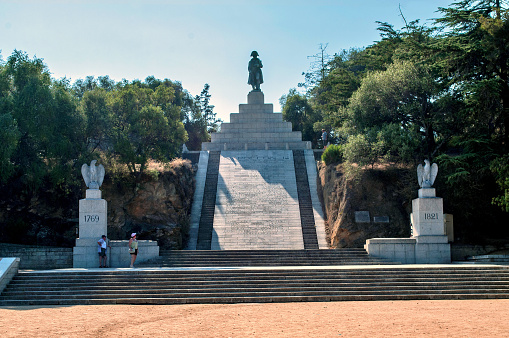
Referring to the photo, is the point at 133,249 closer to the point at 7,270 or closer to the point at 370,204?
the point at 7,270

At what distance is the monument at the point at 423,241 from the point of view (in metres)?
22.1

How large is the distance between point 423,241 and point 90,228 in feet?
44.5

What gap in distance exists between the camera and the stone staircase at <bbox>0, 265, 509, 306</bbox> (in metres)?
15.5

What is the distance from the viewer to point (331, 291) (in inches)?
632

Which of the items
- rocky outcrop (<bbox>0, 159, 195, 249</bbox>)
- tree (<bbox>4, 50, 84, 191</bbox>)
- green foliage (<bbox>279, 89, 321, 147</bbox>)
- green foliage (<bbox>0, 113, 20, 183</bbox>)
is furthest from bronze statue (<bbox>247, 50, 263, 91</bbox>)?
green foliage (<bbox>0, 113, 20, 183</bbox>)

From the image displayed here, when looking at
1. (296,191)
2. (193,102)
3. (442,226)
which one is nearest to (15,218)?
(296,191)

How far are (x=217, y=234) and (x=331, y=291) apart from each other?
452 inches

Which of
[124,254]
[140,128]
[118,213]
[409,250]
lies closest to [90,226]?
[124,254]

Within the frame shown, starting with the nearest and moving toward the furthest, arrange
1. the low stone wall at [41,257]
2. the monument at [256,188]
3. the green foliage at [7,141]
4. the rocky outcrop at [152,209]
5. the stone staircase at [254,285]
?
the stone staircase at [254,285], the low stone wall at [41,257], the green foliage at [7,141], the rocky outcrop at [152,209], the monument at [256,188]

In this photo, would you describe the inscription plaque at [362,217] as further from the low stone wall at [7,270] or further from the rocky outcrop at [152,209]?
the low stone wall at [7,270]

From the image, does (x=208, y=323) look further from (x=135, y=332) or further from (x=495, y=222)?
(x=495, y=222)

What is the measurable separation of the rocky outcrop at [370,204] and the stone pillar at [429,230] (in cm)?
279

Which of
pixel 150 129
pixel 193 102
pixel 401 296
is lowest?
pixel 401 296

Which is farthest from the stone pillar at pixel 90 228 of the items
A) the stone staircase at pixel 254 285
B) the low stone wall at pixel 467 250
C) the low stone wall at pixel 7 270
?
the low stone wall at pixel 467 250
